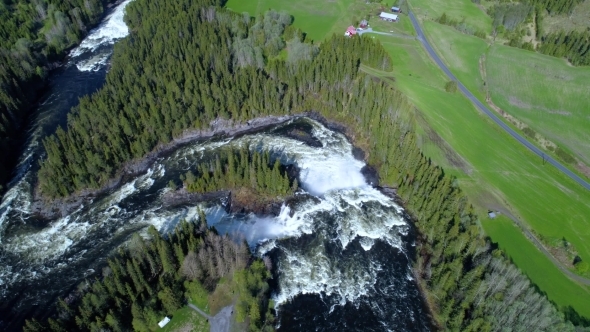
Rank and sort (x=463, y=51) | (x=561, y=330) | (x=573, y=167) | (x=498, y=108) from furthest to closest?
(x=463, y=51)
(x=498, y=108)
(x=573, y=167)
(x=561, y=330)

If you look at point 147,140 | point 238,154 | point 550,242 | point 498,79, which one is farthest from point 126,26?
point 550,242

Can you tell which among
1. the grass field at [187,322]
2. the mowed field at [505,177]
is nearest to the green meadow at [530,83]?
the mowed field at [505,177]

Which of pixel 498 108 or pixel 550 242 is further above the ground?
pixel 498 108

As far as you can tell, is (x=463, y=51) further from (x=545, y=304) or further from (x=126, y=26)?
(x=126, y=26)

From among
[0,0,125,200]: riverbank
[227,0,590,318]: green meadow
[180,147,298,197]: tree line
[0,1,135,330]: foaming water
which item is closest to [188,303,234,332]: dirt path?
[0,1,135,330]: foaming water

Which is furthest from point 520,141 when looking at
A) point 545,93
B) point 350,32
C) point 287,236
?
point 287,236

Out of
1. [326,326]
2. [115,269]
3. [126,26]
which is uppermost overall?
[126,26]

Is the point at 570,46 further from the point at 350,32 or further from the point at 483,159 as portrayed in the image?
the point at 350,32
